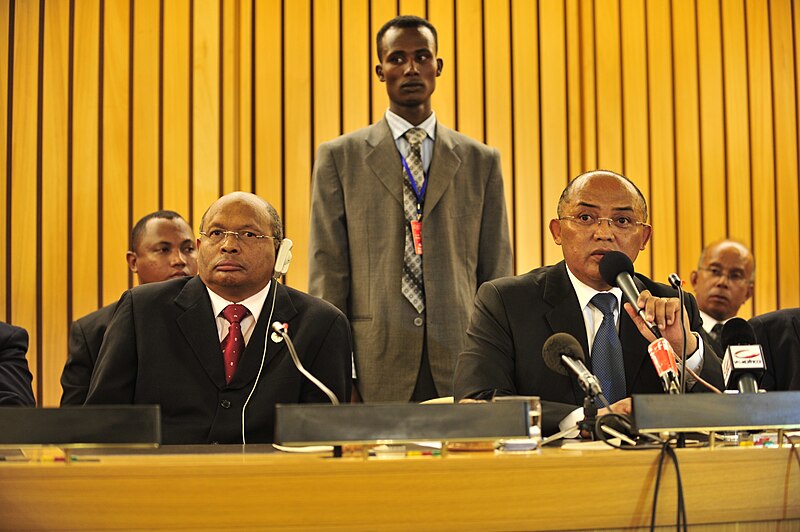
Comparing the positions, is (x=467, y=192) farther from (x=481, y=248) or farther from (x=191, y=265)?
(x=191, y=265)

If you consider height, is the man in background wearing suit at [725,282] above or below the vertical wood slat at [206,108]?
below

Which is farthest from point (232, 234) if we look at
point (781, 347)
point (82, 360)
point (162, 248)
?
point (781, 347)

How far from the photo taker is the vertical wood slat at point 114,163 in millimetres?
4895

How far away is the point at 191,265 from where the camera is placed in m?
4.47

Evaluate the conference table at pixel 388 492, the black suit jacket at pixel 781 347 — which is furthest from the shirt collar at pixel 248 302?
the black suit jacket at pixel 781 347

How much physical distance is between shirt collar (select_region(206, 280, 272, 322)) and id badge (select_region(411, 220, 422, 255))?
3.12ft

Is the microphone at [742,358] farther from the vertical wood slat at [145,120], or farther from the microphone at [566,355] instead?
the vertical wood slat at [145,120]

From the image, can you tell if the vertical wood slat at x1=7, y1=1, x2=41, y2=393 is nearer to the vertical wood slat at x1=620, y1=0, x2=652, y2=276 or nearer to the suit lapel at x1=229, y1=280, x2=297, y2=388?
the suit lapel at x1=229, y1=280, x2=297, y2=388

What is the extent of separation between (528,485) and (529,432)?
0.11 m

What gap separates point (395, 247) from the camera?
3803 mm

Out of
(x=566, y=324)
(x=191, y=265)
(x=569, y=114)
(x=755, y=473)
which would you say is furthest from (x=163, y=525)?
(x=569, y=114)

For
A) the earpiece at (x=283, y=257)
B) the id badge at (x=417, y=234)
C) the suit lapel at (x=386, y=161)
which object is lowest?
the earpiece at (x=283, y=257)

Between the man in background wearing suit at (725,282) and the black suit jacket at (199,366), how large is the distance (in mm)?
2597

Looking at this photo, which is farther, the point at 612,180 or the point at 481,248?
the point at 481,248
